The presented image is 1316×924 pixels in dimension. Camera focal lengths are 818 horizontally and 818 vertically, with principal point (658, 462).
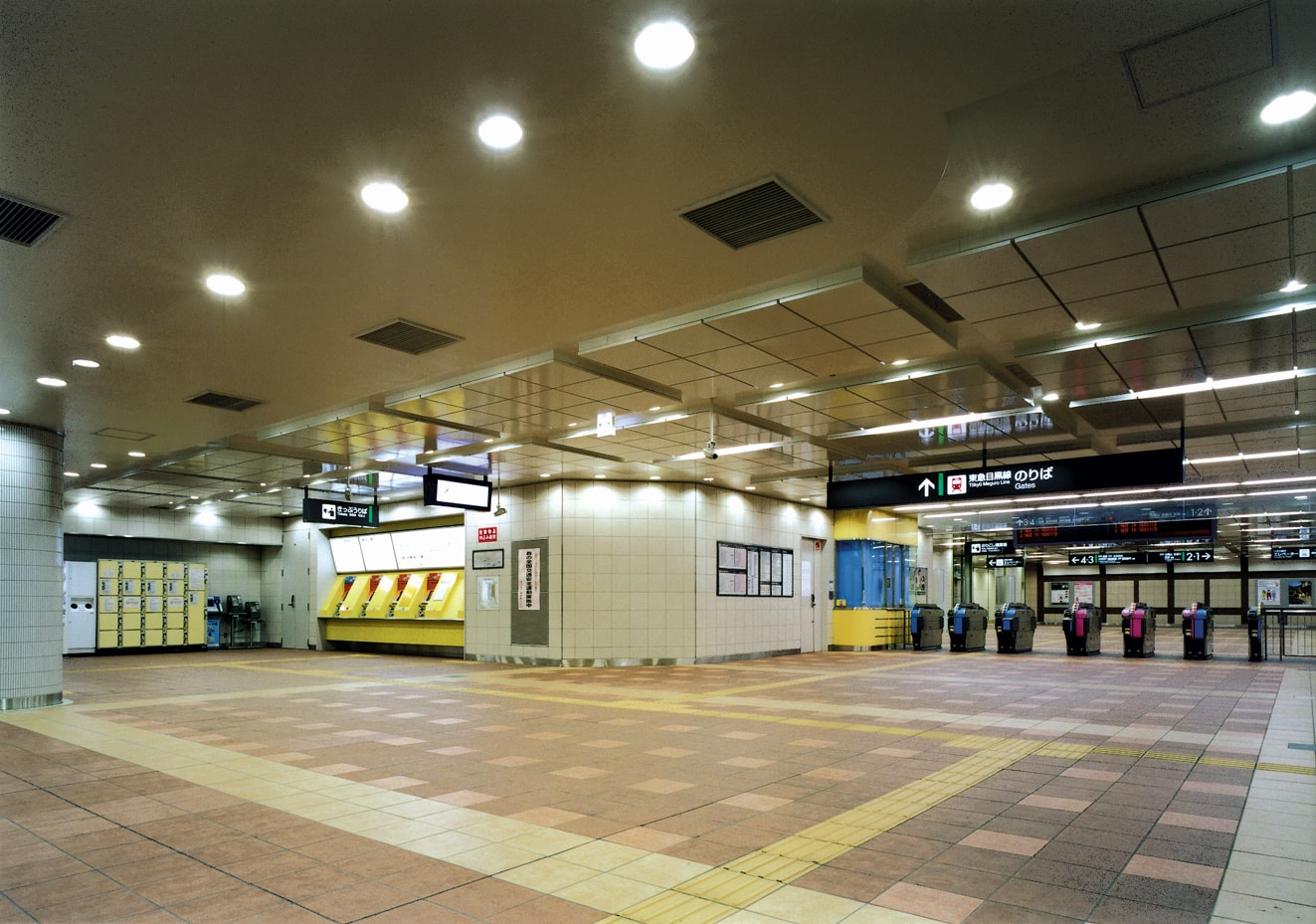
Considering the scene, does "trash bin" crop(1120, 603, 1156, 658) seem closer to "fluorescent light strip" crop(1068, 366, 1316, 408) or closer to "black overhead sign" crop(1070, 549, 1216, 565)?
"fluorescent light strip" crop(1068, 366, 1316, 408)

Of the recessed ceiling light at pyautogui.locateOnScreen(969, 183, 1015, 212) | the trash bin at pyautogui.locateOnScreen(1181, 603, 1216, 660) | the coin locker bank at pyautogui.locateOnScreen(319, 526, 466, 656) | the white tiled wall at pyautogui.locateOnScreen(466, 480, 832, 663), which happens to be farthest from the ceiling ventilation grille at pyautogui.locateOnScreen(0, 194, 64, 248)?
the trash bin at pyautogui.locateOnScreen(1181, 603, 1216, 660)

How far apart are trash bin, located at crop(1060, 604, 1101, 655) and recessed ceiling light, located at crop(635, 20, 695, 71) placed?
20.2 m

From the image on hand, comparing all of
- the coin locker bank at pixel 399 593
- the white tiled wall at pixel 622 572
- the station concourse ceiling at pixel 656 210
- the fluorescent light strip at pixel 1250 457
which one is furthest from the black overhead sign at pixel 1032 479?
the coin locker bank at pixel 399 593

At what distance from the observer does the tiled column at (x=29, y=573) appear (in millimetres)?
10320

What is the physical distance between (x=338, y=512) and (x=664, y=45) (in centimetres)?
1430

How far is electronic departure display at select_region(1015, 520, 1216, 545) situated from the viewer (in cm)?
1712

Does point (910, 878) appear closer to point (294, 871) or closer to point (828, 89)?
point (294, 871)

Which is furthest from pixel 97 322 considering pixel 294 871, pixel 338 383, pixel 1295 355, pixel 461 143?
pixel 1295 355

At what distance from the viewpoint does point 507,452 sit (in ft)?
45.5

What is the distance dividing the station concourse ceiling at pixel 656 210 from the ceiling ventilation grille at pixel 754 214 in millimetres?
28

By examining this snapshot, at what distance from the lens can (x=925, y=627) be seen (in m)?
22.5

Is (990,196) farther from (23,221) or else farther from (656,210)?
(23,221)

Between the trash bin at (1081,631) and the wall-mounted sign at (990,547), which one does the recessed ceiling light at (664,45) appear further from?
the wall-mounted sign at (990,547)

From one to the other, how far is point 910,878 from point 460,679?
11.0 metres
